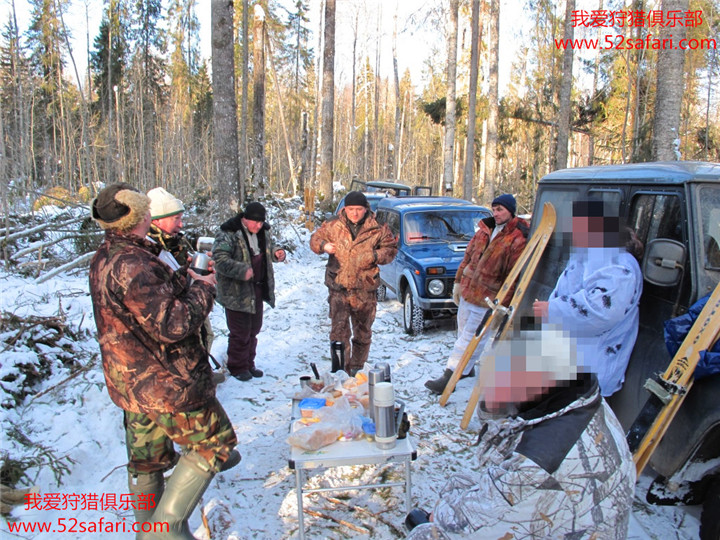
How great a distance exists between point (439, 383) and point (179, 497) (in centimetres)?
315

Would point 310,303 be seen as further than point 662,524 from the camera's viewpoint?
Yes

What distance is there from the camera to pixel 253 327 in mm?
5293

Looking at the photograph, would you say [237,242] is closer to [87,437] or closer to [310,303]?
[87,437]

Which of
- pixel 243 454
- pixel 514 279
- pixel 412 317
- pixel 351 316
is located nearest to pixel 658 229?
pixel 514 279

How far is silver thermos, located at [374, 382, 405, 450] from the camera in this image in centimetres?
282

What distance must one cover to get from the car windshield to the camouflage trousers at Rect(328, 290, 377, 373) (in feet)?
9.22

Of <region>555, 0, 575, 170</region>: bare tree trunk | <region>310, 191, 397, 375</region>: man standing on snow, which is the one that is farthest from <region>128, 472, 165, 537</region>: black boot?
<region>555, 0, 575, 170</region>: bare tree trunk

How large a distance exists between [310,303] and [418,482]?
5543 millimetres

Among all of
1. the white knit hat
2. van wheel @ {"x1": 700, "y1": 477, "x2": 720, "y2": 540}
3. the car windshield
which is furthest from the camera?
the car windshield

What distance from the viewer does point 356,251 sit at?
4855 mm

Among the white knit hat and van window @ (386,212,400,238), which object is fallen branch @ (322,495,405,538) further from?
van window @ (386,212,400,238)

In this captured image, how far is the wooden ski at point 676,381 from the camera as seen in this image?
2.47 m

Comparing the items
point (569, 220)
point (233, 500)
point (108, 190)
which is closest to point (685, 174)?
point (569, 220)
